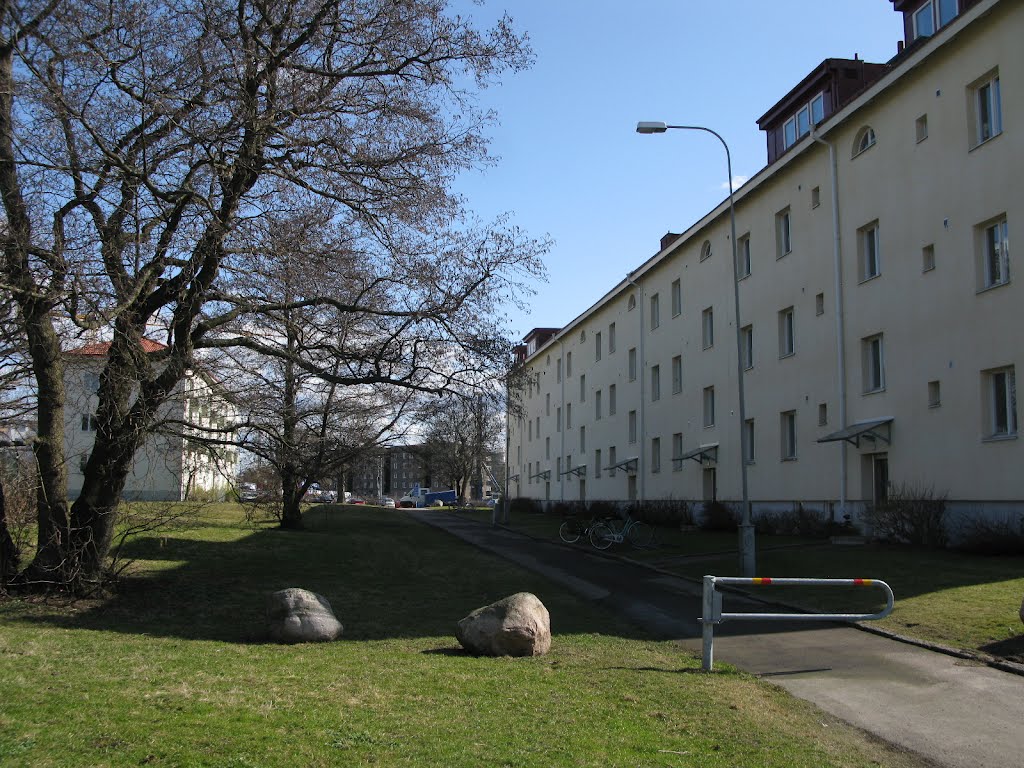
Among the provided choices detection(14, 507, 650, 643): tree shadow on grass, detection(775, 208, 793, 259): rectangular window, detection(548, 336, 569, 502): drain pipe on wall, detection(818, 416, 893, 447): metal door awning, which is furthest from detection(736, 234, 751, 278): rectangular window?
detection(548, 336, 569, 502): drain pipe on wall

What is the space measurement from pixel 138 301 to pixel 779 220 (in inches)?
879

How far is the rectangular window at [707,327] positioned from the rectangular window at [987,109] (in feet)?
46.8

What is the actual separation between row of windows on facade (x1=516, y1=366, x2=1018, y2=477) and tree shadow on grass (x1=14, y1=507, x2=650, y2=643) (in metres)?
7.67

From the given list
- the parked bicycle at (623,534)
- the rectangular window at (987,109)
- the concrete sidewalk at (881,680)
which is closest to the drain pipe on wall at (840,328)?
the rectangular window at (987,109)

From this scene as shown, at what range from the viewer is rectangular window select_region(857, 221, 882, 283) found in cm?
2364

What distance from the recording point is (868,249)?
79.0 feet

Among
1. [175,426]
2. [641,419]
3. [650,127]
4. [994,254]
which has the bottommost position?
[175,426]

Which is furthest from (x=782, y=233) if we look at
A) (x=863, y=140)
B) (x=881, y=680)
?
(x=881, y=680)

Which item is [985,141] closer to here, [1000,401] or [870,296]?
[870,296]

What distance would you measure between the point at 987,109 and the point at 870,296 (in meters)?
5.42

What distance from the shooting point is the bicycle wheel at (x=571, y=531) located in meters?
28.4

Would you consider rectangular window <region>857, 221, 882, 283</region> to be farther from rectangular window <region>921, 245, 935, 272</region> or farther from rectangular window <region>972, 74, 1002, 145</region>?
rectangular window <region>972, 74, 1002, 145</region>

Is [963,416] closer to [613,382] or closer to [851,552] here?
[851,552]

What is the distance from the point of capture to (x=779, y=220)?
28.9 metres
